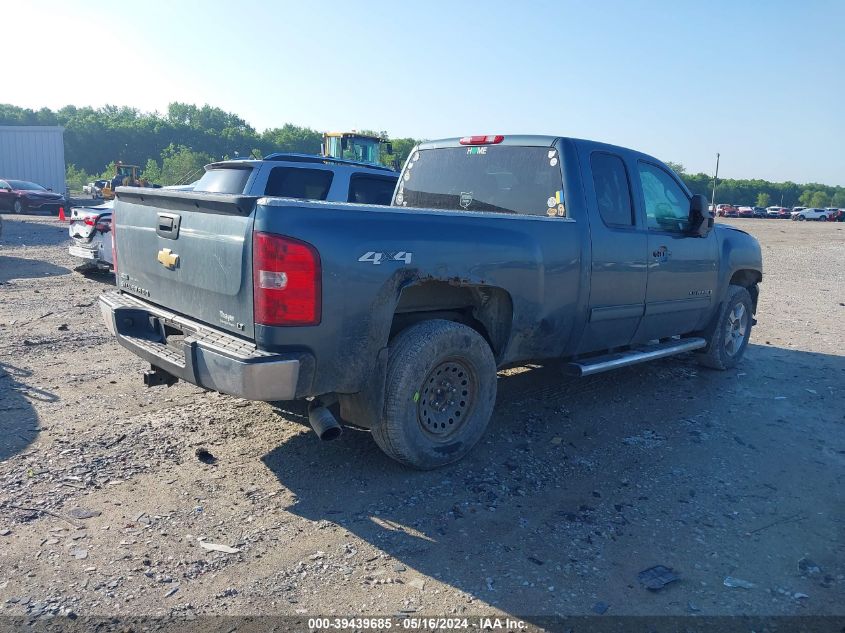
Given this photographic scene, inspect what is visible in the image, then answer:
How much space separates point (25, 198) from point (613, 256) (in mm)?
30690

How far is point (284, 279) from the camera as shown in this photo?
3.32m

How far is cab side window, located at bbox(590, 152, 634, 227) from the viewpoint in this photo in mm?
5184

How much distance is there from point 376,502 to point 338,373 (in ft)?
2.72

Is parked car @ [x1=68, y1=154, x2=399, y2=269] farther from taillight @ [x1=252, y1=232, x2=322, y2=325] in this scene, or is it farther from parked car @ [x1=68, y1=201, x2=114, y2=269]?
taillight @ [x1=252, y1=232, x2=322, y2=325]

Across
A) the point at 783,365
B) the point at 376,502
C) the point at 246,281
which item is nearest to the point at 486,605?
the point at 376,502

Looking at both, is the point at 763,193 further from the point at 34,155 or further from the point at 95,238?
the point at 95,238

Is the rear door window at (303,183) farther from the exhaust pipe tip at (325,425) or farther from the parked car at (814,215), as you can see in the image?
the parked car at (814,215)

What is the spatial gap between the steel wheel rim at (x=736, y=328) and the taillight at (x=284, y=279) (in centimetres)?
523

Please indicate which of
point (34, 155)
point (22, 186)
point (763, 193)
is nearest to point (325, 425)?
point (22, 186)

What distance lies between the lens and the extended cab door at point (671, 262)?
565 cm

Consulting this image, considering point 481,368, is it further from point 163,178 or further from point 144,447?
point 163,178

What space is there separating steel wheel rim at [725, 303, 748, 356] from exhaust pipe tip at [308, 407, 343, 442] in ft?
16.3

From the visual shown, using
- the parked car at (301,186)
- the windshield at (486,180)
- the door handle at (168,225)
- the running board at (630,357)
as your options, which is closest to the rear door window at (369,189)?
the parked car at (301,186)

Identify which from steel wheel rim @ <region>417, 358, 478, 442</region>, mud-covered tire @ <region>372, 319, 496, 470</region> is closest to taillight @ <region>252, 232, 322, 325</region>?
mud-covered tire @ <region>372, 319, 496, 470</region>
